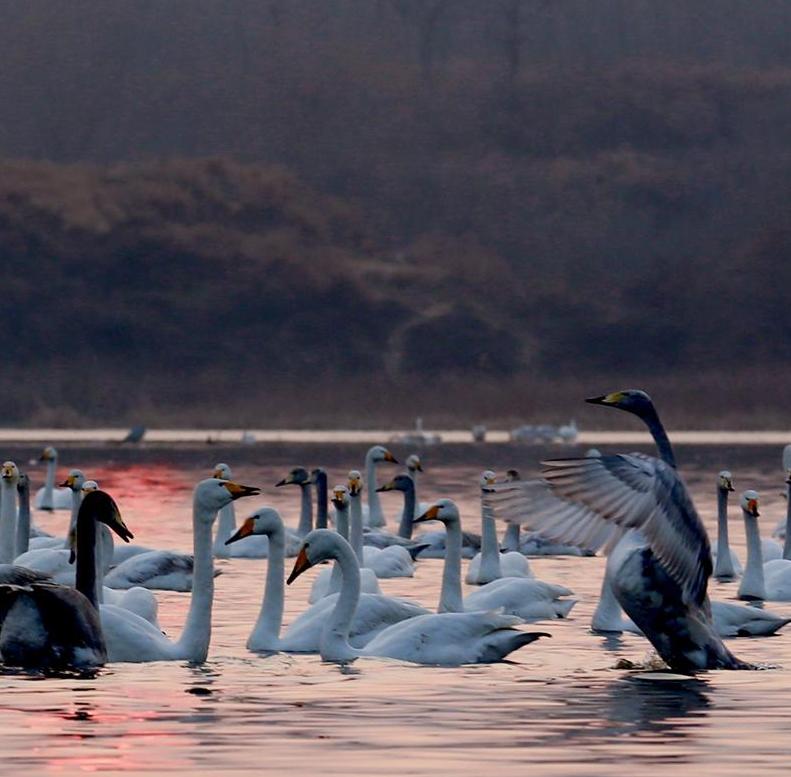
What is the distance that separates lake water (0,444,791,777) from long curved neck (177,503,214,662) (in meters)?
0.21

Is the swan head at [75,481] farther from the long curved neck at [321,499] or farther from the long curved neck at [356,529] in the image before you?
the long curved neck at [321,499]

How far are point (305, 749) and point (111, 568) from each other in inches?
585

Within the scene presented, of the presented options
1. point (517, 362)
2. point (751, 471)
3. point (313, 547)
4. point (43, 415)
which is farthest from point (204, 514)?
point (517, 362)

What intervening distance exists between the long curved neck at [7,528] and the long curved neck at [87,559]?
318 inches

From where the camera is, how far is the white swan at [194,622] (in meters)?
21.0

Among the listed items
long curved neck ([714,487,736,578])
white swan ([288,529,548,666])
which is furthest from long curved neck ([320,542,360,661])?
long curved neck ([714,487,736,578])

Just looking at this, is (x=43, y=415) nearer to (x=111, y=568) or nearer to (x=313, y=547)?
(x=111, y=568)

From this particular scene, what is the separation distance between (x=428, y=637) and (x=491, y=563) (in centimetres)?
918

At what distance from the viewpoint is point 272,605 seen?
22547mm

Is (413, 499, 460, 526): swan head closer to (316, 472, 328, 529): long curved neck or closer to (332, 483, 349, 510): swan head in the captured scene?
(332, 483, 349, 510): swan head

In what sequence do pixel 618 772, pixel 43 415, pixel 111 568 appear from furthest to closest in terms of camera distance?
1. pixel 43 415
2. pixel 111 568
3. pixel 618 772

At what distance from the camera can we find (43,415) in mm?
146250

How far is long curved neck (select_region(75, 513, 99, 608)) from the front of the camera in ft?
68.4

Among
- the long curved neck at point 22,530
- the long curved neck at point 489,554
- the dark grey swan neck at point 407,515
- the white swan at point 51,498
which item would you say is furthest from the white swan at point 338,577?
the white swan at point 51,498
